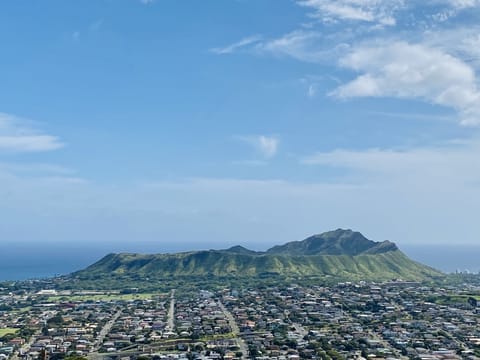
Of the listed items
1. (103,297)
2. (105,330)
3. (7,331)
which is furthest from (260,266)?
(7,331)

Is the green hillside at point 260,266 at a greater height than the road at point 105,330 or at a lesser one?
greater

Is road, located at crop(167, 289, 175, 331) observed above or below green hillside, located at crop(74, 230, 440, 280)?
below

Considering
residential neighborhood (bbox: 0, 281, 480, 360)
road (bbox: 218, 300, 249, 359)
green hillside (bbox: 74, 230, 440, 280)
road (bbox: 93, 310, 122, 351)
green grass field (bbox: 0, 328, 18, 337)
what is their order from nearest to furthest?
residential neighborhood (bbox: 0, 281, 480, 360)
road (bbox: 218, 300, 249, 359)
road (bbox: 93, 310, 122, 351)
green grass field (bbox: 0, 328, 18, 337)
green hillside (bbox: 74, 230, 440, 280)

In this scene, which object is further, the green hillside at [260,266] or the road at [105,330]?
the green hillside at [260,266]

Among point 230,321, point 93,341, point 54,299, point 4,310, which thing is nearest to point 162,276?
point 54,299

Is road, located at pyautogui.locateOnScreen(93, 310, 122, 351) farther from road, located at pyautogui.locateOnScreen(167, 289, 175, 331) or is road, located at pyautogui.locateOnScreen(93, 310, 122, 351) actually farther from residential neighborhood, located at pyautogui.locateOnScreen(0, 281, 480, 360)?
road, located at pyautogui.locateOnScreen(167, 289, 175, 331)

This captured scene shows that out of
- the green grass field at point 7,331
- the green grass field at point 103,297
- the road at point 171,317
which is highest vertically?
the green grass field at point 103,297

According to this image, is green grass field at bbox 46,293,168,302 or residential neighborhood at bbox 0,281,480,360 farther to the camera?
green grass field at bbox 46,293,168,302

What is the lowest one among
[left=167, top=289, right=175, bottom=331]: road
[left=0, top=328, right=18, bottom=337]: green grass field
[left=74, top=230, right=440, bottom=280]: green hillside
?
[left=0, top=328, right=18, bottom=337]: green grass field

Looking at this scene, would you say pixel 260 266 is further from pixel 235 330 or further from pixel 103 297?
pixel 235 330

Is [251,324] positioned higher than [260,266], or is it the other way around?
[260,266]

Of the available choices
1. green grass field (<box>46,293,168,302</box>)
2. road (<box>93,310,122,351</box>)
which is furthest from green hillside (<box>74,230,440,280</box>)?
road (<box>93,310,122,351</box>)

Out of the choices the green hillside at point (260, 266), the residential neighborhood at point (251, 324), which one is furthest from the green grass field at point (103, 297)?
the green hillside at point (260, 266)

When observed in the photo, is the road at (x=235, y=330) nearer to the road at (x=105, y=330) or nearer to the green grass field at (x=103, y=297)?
the road at (x=105, y=330)
